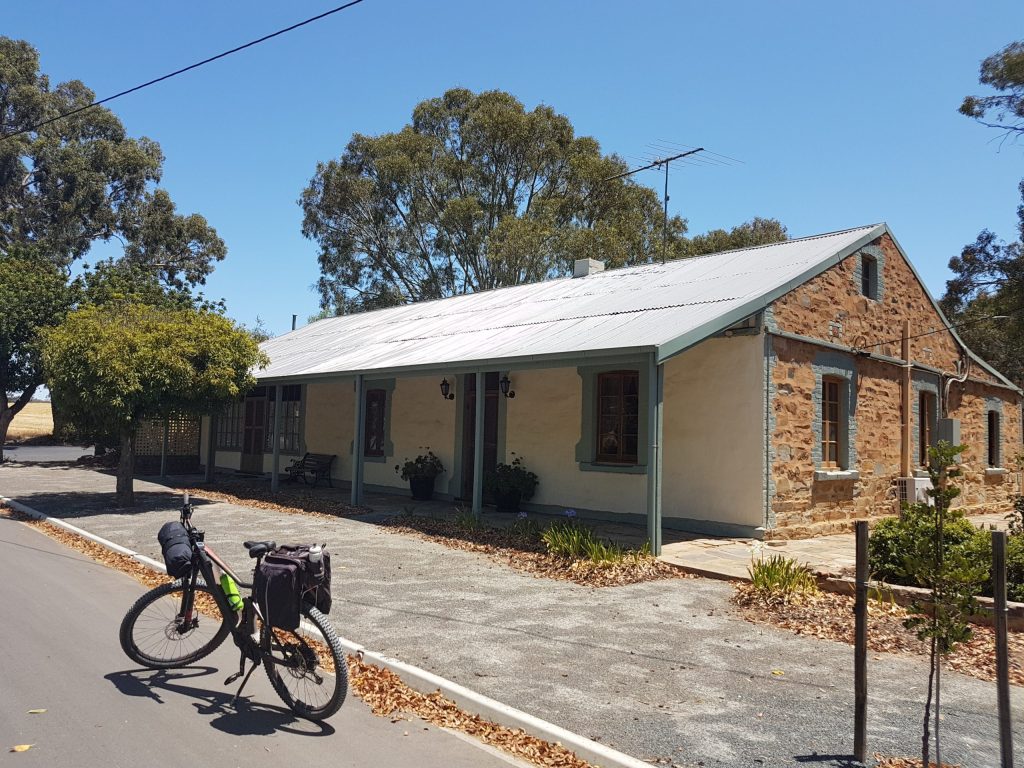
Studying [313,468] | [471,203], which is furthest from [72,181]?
[313,468]

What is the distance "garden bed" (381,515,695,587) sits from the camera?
8484 mm

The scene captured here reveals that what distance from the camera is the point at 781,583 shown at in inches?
293

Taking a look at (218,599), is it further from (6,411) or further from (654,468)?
(6,411)

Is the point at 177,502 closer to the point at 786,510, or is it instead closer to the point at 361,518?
→ the point at 361,518

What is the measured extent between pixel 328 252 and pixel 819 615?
106 feet

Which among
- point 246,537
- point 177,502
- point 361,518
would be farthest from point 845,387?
point 177,502

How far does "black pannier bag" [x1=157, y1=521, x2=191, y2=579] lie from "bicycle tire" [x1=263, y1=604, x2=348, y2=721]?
2.33ft

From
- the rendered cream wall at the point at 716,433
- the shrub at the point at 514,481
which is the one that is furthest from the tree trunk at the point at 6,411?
the rendered cream wall at the point at 716,433

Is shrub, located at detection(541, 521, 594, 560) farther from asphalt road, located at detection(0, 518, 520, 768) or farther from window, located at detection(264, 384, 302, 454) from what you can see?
window, located at detection(264, 384, 302, 454)

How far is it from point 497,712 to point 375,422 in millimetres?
13211

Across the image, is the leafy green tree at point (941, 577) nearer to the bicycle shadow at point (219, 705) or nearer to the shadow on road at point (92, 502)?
the bicycle shadow at point (219, 705)

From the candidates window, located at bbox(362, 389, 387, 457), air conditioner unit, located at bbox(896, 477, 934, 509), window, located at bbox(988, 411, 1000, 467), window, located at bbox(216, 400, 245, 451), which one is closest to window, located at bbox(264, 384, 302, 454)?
window, located at bbox(216, 400, 245, 451)

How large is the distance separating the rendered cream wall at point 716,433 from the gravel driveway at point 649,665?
3.10 m

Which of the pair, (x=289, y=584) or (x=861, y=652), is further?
(x=289, y=584)
